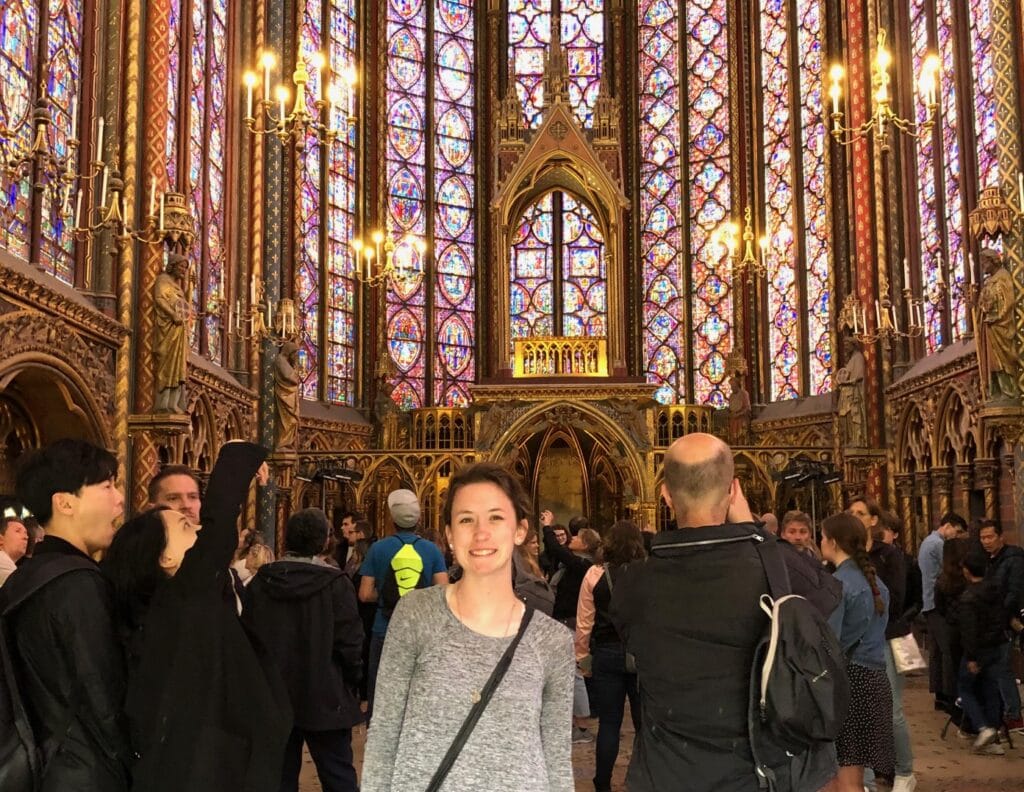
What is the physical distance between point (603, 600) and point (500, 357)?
44.4 feet

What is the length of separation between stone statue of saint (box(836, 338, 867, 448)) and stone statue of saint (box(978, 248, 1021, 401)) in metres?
5.35

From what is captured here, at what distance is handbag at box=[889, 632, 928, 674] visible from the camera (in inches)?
221

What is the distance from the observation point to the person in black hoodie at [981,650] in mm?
7352

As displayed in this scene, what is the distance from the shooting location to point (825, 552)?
201 inches

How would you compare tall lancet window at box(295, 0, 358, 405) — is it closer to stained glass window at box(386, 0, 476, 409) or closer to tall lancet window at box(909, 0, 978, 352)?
stained glass window at box(386, 0, 476, 409)

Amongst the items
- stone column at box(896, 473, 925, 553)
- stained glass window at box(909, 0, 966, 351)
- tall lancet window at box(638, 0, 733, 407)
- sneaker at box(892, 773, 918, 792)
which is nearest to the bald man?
sneaker at box(892, 773, 918, 792)

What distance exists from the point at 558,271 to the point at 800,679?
2156 centimetres

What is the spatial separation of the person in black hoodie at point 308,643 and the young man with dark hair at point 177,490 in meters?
0.39

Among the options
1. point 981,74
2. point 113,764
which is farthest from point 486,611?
point 981,74

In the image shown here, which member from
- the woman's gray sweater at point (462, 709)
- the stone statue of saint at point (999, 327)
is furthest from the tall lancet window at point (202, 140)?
the woman's gray sweater at point (462, 709)

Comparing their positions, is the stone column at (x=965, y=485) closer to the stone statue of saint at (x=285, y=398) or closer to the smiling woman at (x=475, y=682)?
the stone statue of saint at (x=285, y=398)

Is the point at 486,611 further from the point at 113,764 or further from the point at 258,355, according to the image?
the point at 258,355

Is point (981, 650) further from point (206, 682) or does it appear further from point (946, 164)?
point (946, 164)

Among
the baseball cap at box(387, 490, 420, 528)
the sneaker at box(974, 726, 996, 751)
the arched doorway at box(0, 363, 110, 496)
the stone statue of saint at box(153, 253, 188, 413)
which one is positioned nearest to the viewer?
the baseball cap at box(387, 490, 420, 528)
